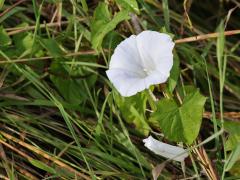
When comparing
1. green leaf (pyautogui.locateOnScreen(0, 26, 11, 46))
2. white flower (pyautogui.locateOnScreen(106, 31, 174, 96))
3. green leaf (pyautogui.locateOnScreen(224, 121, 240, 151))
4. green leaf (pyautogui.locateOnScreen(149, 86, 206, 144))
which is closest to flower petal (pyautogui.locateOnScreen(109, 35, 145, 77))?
white flower (pyautogui.locateOnScreen(106, 31, 174, 96))

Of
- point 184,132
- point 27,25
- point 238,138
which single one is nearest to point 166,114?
point 184,132

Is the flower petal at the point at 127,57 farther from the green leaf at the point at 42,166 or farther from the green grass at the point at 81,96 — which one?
the green leaf at the point at 42,166

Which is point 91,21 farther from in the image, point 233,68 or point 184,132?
point 233,68

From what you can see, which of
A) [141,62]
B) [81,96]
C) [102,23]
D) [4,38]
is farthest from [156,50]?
[4,38]

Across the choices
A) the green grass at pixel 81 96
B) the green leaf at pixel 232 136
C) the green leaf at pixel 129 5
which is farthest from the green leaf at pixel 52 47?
the green leaf at pixel 232 136

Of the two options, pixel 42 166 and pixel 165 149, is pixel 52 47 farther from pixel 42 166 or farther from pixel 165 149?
pixel 165 149
